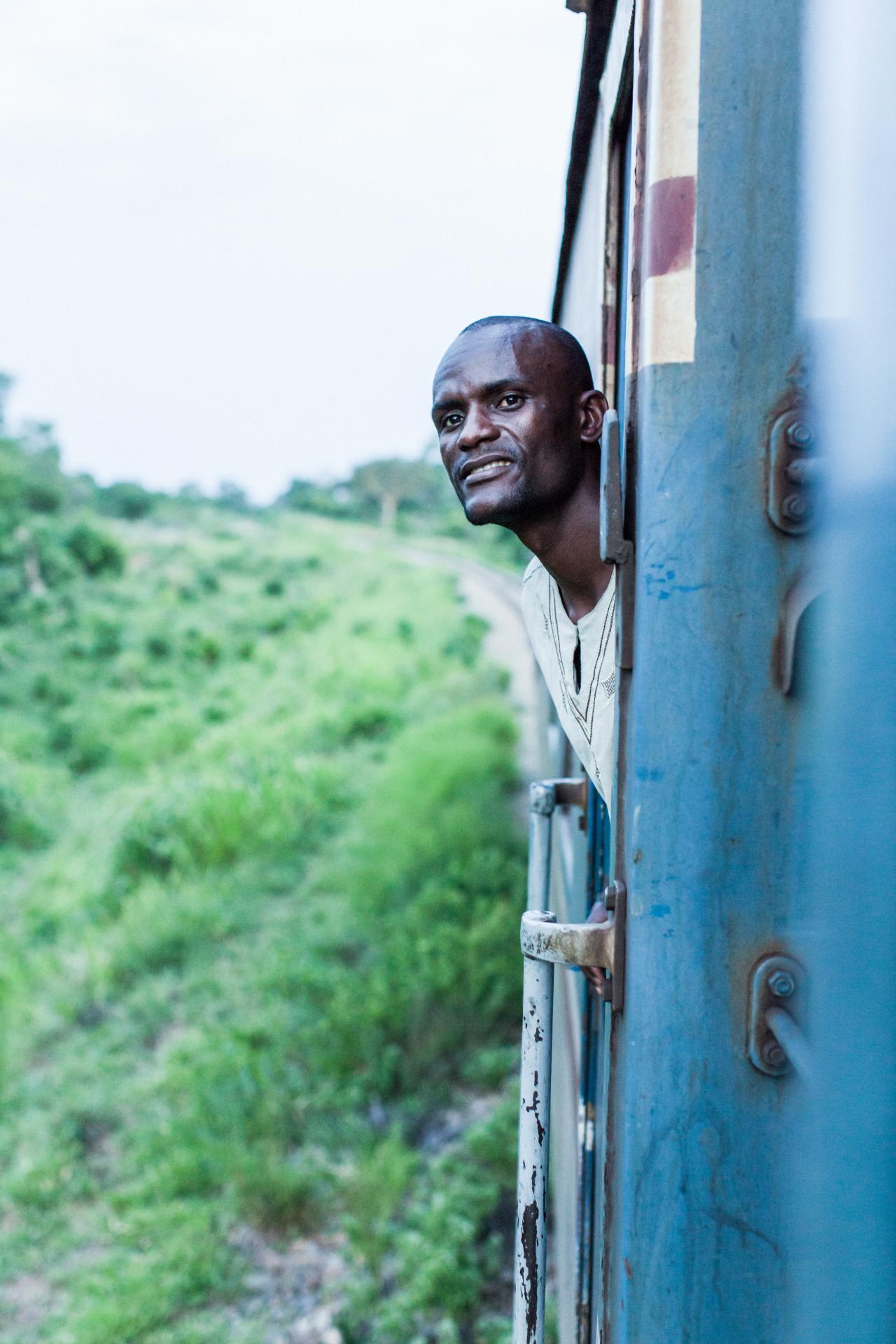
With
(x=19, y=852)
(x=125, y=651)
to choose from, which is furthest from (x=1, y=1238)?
(x=125, y=651)

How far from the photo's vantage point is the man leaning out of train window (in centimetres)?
137

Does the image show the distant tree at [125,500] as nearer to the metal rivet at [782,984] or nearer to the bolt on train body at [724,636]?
the bolt on train body at [724,636]

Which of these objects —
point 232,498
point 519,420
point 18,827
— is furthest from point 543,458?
point 232,498

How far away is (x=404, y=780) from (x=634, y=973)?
26.1 ft

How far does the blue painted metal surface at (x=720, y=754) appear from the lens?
0.89 m

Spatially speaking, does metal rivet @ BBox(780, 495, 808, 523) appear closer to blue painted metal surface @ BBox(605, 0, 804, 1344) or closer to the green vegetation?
blue painted metal surface @ BBox(605, 0, 804, 1344)

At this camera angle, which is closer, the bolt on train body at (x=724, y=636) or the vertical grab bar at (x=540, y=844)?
the bolt on train body at (x=724, y=636)

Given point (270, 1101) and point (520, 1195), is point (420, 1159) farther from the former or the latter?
point (520, 1195)

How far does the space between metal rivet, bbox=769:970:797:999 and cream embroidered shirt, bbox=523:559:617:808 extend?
381 millimetres

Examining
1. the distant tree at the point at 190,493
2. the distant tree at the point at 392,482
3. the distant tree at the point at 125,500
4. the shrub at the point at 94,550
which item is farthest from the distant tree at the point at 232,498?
the shrub at the point at 94,550

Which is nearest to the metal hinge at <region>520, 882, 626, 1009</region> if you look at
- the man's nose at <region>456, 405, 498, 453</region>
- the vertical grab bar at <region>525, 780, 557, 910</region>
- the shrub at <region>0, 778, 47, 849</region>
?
the vertical grab bar at <region>525, 780, 557, 910</region>

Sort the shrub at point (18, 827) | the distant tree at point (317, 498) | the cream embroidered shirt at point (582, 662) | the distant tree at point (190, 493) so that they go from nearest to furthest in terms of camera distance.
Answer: the cream embroidered shirt at point (582, 662), the shrub at point (18, 827), the distant tree at point (190, 493), the distant tree at point (317, 498)

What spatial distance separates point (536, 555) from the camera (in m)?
1.53

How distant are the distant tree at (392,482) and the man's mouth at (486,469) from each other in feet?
165
